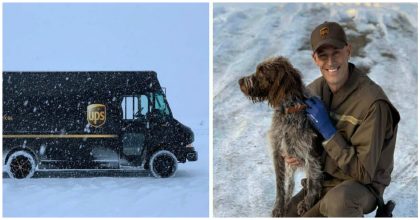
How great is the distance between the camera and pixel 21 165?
20.8 ft

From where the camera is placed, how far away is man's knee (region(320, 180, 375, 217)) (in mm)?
3465

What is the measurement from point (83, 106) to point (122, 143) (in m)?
0.60

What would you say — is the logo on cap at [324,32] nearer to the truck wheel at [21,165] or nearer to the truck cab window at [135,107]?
the truck cab window at [135,107]

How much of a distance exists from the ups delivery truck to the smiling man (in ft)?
9.37

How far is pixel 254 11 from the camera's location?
26.2ft

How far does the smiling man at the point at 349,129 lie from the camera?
3.47 m

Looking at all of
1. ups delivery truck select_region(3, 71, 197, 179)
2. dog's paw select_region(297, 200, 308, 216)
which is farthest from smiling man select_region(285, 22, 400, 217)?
ups delivery truck select_region(3, 71, 197, 179)

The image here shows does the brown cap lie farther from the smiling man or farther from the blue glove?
the blue glove

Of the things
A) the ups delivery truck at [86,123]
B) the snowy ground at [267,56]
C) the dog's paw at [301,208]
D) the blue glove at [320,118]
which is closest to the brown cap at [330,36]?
the blue glove at [320,118]

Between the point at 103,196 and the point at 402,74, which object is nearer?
A: the point at 103,196

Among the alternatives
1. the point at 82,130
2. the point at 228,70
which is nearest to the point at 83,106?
the point at 82,130

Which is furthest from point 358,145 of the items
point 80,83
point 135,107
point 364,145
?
point 80,83

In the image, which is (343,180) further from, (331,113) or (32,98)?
(32,98)

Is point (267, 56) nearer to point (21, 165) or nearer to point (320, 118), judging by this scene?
point (21, 165)
